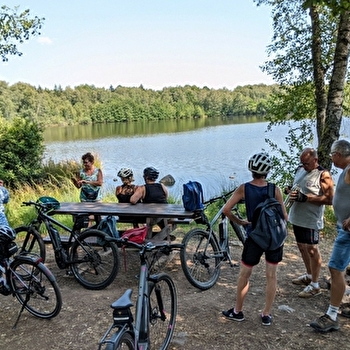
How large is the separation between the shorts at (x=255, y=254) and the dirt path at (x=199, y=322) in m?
0.64

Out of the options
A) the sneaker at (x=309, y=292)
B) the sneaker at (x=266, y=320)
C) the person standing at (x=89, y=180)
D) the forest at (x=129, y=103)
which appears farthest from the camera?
the forest at (x=129, y=103)

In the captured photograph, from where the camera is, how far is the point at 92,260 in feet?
14.2

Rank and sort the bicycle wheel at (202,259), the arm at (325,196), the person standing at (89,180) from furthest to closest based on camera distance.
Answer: the person standing at (89,180), the bicycle wheel at (202,259), the arm at (325,196)

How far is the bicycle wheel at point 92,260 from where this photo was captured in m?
4.27

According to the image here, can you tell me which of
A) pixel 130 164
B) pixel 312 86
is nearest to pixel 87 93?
pixel 130 164

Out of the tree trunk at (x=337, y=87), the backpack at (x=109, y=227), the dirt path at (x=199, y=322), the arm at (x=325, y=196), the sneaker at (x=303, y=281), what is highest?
the tree trunk at (x=337, y=87)

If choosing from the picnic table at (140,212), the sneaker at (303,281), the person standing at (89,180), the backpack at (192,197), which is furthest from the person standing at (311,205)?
the person standing at (89,180)

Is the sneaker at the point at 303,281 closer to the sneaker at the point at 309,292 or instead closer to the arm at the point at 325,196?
the sneaker at the point at 309,292

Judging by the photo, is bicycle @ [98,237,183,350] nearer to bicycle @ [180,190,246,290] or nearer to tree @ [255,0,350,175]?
bicycle @ [180,190,246,290]

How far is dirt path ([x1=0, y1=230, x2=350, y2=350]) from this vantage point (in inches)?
126

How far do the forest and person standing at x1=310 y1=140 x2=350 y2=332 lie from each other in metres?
71.1

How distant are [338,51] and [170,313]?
5591 millimetres

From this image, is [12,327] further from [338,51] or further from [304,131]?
[304,131]

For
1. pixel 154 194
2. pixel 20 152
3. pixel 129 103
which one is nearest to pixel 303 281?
pixel 154 194
